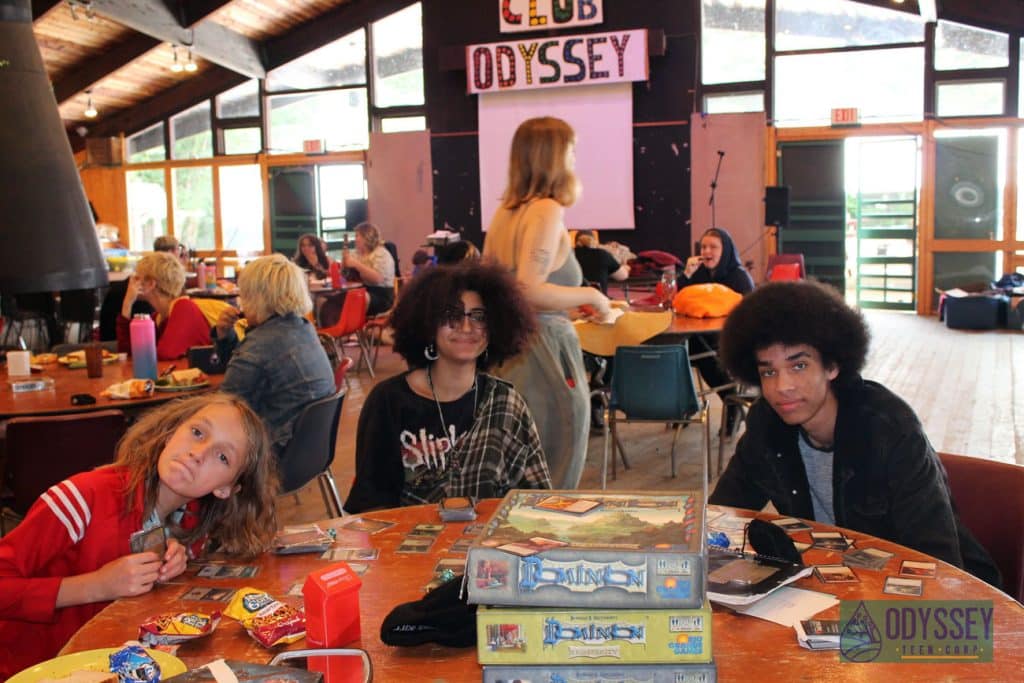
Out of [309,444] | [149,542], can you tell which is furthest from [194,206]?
[149,542]

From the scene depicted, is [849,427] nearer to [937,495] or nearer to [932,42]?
[937,495]

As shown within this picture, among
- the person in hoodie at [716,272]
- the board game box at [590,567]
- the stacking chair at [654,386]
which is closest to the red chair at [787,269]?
the person in hoodie at [716,272]

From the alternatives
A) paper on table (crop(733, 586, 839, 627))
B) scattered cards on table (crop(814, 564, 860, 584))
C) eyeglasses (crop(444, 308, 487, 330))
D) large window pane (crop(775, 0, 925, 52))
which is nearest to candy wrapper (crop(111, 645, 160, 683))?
paper on table (crop(733, 586, 839, 627))

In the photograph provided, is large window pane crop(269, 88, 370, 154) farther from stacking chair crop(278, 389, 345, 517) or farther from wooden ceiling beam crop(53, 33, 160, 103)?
stacking chair crop(278, 389, 345, 517)

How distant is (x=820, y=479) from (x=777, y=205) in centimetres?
966

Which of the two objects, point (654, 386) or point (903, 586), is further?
point (654, 386)

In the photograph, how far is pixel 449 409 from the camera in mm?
2512

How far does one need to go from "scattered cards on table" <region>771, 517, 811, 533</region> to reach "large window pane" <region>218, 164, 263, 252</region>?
13.8 metres

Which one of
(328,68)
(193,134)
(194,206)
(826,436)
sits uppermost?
(328,68)

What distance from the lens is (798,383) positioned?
215cm

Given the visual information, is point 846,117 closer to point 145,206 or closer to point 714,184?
point 714,184

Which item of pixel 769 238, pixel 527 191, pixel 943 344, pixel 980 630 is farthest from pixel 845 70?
pixel 980 630

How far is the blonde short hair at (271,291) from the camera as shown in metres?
3.75

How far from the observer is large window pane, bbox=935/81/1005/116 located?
11.7 meters
